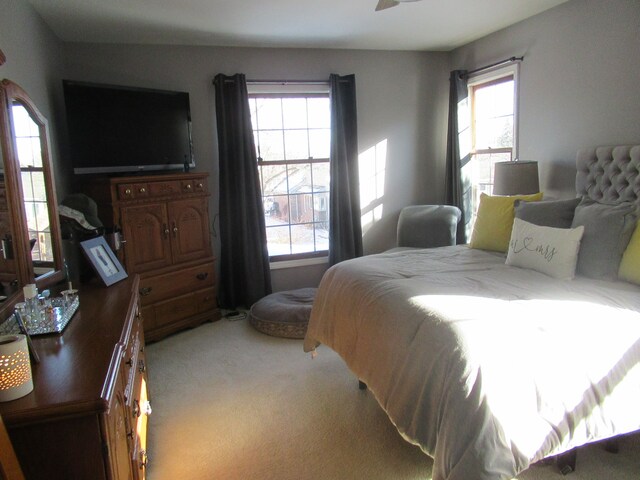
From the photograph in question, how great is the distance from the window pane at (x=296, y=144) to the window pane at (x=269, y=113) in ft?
0.47

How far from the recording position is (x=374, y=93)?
15.2 feet

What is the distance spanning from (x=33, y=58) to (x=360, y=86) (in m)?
2.80

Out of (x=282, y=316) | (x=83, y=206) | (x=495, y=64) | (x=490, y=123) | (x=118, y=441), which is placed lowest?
(x=282, y=316)

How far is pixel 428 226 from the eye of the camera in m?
4.21

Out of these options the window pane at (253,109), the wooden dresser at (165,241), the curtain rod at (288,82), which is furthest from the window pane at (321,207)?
the wooden dresser at (165,241)

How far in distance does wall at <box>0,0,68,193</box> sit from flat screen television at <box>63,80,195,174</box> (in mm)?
139

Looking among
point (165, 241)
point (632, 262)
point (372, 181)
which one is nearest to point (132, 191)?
point (165, 241)

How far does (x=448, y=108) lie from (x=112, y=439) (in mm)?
4399

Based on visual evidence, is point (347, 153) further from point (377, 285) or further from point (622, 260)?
point (622, 260)

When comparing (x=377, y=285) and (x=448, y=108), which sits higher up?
(x=448, y=108)

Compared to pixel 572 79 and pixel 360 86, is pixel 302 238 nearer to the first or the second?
pixel 360 86

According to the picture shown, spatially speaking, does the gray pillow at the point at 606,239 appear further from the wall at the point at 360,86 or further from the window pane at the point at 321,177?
the window pane at the point at 321,177

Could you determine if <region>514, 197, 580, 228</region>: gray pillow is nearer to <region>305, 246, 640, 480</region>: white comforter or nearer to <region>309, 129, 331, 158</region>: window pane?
<region>305, 246, 640, 480</region>: white comforter

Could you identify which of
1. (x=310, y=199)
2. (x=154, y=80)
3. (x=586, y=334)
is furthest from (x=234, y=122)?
(x=586, y=334)
